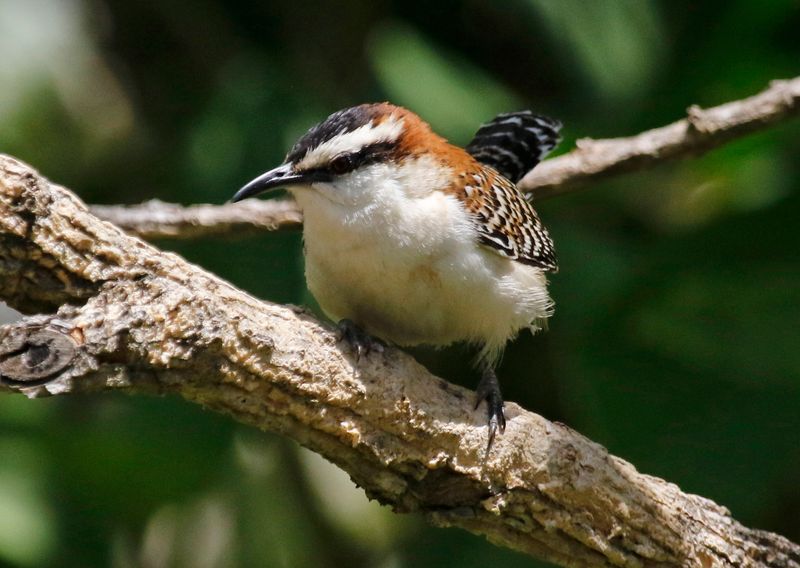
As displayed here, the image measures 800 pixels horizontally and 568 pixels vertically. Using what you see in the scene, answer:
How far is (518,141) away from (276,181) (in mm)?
1369

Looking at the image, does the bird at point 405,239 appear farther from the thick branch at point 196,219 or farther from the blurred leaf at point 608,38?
the blurred leaf at point 608,38

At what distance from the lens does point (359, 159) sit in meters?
3.09

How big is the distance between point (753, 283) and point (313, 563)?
2.30m

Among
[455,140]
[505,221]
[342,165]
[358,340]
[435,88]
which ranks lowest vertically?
[358,340]

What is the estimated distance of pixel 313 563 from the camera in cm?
484

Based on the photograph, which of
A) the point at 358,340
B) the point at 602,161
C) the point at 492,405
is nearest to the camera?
the point at 358,340

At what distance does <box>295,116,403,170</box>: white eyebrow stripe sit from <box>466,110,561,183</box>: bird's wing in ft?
3.17

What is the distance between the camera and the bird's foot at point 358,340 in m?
2.65

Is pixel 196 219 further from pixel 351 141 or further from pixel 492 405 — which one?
pixel 492 405

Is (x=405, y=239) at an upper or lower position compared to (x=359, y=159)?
lower

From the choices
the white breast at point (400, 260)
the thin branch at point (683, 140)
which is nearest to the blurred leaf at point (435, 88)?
the thin branch at point (683, 140)

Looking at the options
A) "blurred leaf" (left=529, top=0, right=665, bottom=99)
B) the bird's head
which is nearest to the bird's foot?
the bird's head

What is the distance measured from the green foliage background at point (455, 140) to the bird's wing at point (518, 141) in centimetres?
40

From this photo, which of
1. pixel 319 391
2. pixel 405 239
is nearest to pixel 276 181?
pixel 405 239
